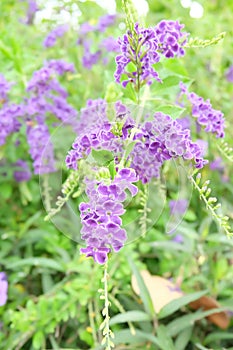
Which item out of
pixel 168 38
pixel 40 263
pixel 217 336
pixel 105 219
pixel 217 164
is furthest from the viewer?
pixel 217 164

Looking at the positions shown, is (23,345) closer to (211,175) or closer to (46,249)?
(46,249)

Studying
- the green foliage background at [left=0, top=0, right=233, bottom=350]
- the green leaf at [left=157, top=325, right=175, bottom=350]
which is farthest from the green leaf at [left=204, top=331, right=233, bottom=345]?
the green leaf at [left=157, top=325, right=175, bottom=350]

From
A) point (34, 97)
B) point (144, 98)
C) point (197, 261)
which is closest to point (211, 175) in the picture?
point (197, 261)

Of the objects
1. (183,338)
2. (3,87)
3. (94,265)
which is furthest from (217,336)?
(3,87)

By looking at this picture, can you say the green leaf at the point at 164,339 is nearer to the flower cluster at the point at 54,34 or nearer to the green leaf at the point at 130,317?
the green leaf at the point at 130,317

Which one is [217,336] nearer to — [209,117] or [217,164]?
[209,117]

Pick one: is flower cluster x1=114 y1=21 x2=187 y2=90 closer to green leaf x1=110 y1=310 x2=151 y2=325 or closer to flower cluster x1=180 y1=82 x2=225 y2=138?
flower cluster x1=180 y1=82 x2=225 y2=138
